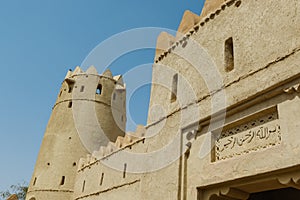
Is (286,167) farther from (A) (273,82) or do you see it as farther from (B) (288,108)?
(A) (273,82)

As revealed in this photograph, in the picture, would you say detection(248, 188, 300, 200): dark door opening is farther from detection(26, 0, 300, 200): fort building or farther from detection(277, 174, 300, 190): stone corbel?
detection(277, 174, 300, 190): stone corbel

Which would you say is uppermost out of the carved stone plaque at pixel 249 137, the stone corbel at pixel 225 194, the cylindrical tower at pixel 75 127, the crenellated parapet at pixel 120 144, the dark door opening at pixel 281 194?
the cylindrical tower at pixel 75 127

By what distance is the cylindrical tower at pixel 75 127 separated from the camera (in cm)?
1538

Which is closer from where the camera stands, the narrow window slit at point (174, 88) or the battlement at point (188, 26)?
the battlement at point (188, 26)

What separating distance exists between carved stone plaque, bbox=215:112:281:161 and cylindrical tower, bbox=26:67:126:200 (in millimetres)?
12291

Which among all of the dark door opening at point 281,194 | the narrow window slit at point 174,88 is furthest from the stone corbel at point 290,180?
the narrow window slit at point 174,88

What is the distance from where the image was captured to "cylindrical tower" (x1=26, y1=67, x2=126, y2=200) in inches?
606

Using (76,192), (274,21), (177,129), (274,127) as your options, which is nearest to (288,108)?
(274,127)

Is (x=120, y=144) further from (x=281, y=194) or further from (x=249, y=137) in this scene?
(x=249, y=137)

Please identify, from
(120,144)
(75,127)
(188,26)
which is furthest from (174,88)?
(75,127)

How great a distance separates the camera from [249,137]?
12.4ft

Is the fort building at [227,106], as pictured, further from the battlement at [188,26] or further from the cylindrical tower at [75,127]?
the cylindrical tower at [75,127]

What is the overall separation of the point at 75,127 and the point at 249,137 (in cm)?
1435

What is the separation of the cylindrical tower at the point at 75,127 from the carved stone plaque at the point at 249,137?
12.3m
